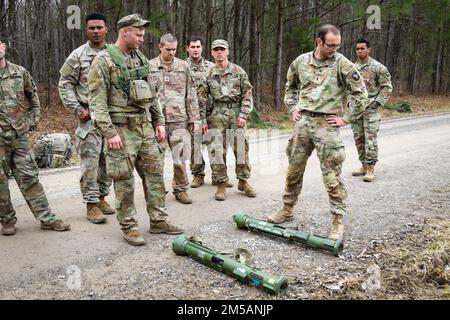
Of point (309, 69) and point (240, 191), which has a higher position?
point (309, 69)

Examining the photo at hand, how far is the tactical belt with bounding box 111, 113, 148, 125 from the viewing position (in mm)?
4527

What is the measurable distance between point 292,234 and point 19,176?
3055 millimetres

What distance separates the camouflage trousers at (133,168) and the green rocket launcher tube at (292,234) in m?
0.91

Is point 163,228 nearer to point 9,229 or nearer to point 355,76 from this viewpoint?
point 9,229

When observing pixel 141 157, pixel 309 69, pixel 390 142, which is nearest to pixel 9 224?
pixel 141 157

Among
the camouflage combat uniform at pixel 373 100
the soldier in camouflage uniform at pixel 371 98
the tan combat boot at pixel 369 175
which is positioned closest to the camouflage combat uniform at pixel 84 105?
the tan combat boot at pixel 369 175

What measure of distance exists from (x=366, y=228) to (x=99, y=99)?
3381 millimetres

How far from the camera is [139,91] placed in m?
4.44

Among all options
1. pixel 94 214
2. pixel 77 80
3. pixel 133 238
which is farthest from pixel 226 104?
pixel 133 238

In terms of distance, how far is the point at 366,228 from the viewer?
5.24 metres

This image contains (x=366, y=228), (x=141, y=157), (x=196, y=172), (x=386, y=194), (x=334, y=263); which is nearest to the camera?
(x=334, y=263)

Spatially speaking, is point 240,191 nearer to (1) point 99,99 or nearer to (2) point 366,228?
(2) point 366,228

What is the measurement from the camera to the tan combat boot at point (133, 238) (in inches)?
180
